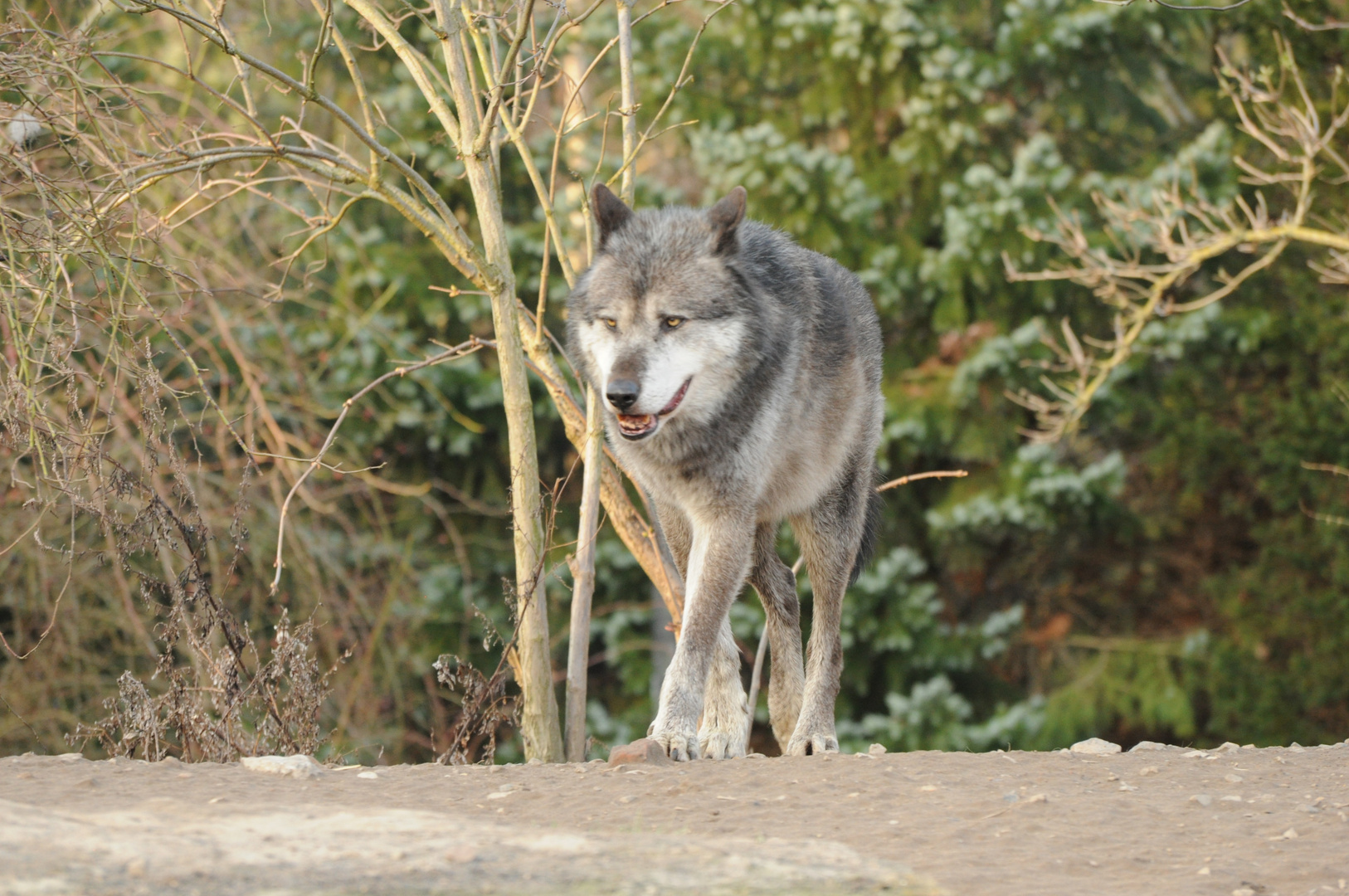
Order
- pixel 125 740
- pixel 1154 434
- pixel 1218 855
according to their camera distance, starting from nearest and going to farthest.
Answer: pixel 1218 855 → pixel 125 740 → pixel 1154 434

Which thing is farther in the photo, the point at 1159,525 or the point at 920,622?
the point at 1159,525

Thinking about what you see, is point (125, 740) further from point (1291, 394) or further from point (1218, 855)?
point (1291, 394)

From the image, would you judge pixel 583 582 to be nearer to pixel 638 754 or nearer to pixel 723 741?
pixel 723 741

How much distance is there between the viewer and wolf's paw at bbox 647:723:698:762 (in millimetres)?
4449

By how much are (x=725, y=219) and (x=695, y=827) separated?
2352 mm

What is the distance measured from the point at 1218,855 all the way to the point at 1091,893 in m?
0.56

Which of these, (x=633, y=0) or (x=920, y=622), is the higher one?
(x=633, y=0)

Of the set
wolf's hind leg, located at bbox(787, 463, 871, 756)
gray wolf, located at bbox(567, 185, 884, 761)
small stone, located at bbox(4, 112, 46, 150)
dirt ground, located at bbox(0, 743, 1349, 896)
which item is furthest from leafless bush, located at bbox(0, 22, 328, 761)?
wolf's hind leg, located at bbox(787, 463, 871, 756)

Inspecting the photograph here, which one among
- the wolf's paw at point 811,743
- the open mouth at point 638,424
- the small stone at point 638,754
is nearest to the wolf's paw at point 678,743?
the small stone at point 638,754

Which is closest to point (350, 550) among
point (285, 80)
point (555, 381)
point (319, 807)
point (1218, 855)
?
point (555, 381)

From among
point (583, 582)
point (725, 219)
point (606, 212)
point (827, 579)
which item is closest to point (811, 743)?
point (827, 579)

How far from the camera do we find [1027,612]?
14.8 meters

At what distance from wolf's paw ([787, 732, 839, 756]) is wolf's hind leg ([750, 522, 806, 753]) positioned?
0.33 metres

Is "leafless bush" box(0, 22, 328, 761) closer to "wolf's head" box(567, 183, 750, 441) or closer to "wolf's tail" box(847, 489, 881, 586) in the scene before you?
"wolf's head" box(567, 183, 750, 441)
